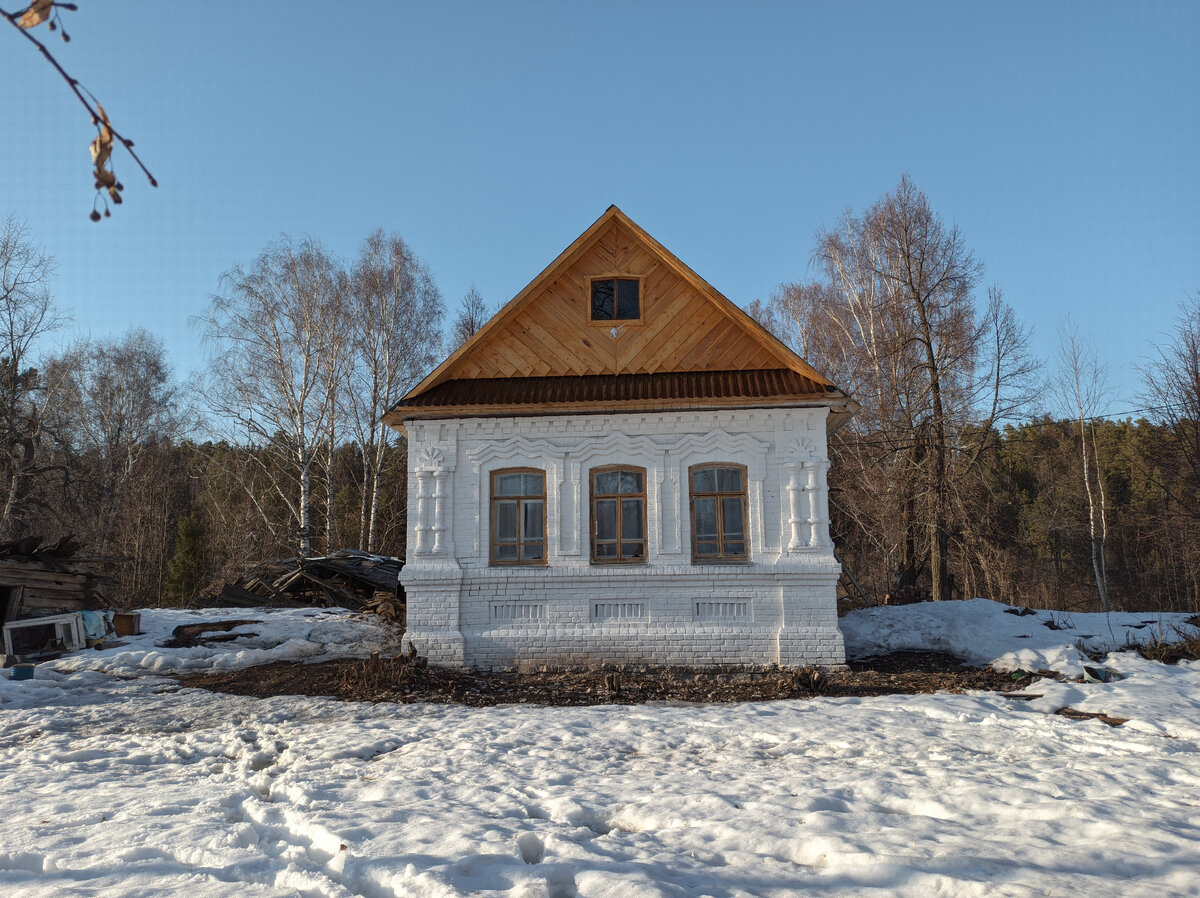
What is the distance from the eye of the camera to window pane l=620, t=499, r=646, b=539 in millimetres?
11641

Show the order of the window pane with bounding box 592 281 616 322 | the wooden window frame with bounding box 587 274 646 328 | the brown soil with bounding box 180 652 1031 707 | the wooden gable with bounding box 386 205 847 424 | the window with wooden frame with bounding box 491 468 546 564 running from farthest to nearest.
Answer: the window pane with bounding box 592 281 616 322, the wooden window frame with bounding box 587 274 646 328, the wooden gable with bounding box 386 205 847 424, the window with wooden frame with bounding box 491 468 546 564, the brown soil with bounding box 180 652 1031 707

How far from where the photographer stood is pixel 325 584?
56.4 ft

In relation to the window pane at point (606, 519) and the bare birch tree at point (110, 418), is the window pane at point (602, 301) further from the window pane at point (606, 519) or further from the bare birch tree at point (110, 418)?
the bare birch tree at point (110, 418)

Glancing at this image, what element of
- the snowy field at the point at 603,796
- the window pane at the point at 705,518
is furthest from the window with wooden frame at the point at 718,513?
the snowy field at the point at 603,796

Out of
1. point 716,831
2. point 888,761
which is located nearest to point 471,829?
point 716,831

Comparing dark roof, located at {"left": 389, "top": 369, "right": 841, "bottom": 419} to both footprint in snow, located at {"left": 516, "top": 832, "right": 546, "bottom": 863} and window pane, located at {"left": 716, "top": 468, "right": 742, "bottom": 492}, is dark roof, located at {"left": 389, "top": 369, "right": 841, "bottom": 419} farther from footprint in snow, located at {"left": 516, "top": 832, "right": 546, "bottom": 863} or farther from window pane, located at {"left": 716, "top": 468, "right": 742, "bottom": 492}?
footprint in snow, located at {"left": 516, "top": 832, "right": 546, "bottom": 863}

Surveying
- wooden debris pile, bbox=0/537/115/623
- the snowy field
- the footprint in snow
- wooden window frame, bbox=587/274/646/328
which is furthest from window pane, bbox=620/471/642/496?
wooden debris pile, bbox=0/537/115/623

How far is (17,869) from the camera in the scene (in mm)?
4301

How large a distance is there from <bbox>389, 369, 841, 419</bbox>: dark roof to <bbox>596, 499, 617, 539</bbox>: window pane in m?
1.54

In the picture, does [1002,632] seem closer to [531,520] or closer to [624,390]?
[624,390]

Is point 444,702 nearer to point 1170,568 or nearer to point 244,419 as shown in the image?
point 244,419

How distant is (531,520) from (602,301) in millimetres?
3640

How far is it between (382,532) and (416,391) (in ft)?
53.6

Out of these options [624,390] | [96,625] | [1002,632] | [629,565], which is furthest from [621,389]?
[96,625]
